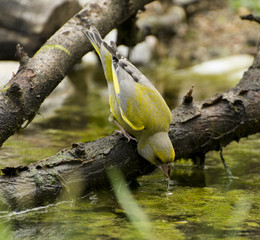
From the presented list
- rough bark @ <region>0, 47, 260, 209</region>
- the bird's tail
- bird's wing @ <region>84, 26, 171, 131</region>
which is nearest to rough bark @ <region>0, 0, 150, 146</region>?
the bird's tail

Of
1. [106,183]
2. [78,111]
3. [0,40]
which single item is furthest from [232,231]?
[0,40]

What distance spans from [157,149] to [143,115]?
1.16 feet

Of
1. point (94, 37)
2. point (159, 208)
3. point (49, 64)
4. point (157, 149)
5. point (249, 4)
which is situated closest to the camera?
point (159, 208)

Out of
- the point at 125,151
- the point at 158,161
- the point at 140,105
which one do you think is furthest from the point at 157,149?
the point at 140,105

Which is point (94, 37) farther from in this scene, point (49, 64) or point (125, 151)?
point (125, 151)

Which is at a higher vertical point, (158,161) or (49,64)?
(49,64)

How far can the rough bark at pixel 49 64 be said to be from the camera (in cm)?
420

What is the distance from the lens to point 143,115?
4477 mm

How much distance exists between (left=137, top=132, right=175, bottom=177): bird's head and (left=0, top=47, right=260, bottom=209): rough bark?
0.15 meters

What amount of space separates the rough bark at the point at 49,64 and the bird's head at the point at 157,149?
3.56 feet

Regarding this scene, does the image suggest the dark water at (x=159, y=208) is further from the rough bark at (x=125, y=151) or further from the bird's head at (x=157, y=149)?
the bird's head at (x=157, y=149)

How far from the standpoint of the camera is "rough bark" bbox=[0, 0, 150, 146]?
4.20 metres

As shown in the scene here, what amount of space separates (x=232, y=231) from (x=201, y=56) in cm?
1058

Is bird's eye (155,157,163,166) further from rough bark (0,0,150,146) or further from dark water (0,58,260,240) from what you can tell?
rough bark (0,0,150,146)
